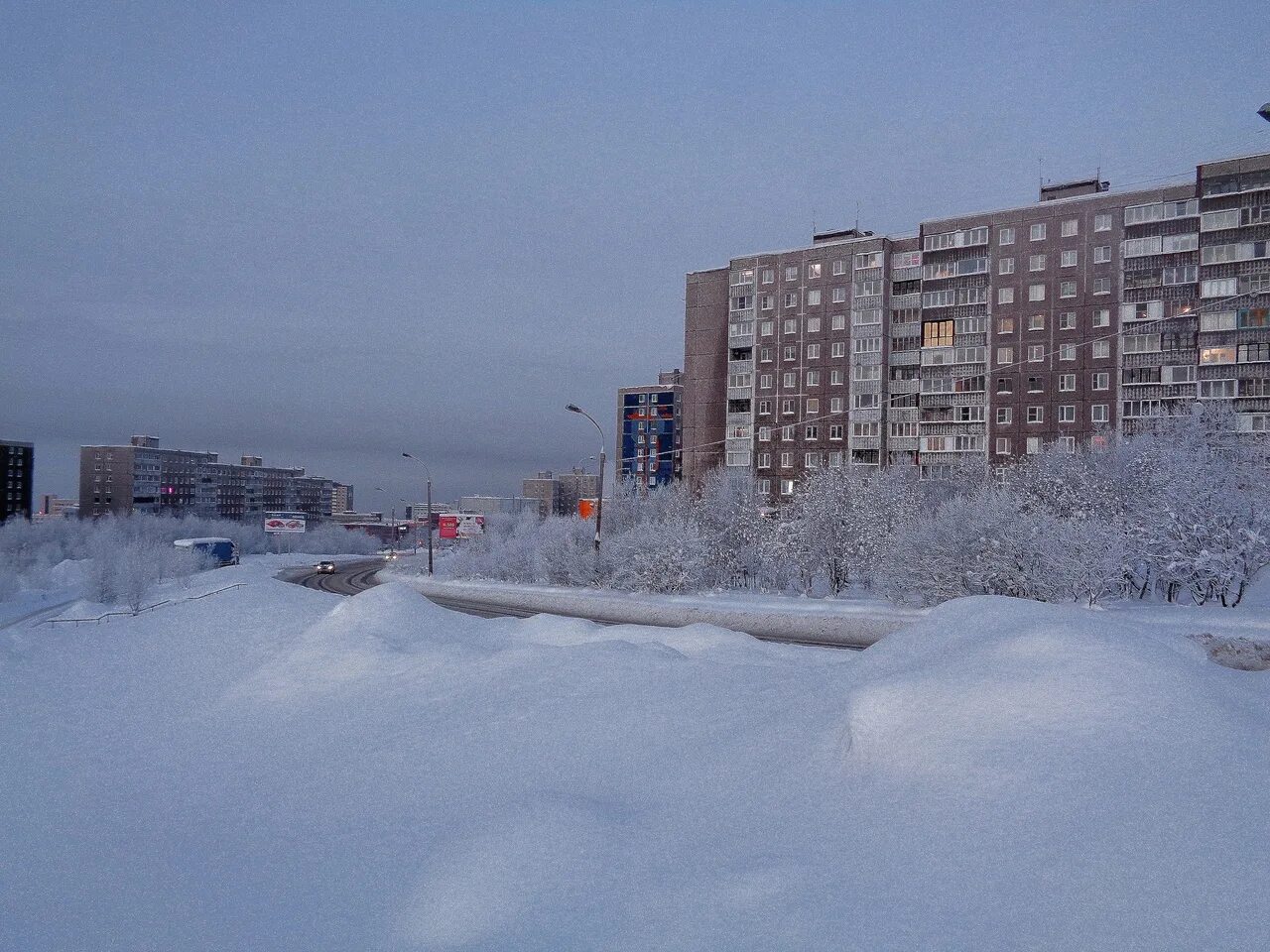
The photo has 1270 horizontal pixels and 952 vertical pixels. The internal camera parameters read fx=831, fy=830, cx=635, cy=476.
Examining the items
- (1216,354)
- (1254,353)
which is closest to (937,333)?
(1216,354)

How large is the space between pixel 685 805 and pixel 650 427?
107850mm

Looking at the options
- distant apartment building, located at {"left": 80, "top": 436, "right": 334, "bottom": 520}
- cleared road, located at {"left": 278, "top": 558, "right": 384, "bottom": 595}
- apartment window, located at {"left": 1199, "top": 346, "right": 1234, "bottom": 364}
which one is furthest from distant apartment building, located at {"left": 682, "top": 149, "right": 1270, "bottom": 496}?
distant apartment building, located at {"left": 80, "top": 436, "right": 334, "bottom": 520}

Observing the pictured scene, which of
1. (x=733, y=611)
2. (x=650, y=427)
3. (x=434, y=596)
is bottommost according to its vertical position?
(x=434, y=596)

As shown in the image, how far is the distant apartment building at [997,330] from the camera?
5044 centimetres

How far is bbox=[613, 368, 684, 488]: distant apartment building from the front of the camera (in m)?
110

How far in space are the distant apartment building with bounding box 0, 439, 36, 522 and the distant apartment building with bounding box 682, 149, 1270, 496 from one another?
108331 millimetres

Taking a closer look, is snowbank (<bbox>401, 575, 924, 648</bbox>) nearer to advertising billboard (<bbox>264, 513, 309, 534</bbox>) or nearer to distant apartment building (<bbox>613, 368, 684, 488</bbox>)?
advertising billboard (<bbox>264, 513, 309, 534</bbox>)

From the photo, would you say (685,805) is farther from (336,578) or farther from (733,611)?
(336,578)

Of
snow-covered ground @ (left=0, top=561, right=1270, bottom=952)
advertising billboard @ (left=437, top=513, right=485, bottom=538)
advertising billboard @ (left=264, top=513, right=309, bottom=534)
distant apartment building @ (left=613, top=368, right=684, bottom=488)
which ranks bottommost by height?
advertising billboard @ (left=264, top=513, right=309, bottom=534)

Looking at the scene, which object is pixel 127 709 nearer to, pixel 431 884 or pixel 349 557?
pixel 431 884

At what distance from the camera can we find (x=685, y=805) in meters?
7.08

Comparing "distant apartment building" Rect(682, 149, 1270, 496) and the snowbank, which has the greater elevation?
"distant apartment building" Rect(682, 149, 1270, 496)

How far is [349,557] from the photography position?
3797 inches

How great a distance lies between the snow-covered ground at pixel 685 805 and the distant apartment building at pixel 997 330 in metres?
42.8
